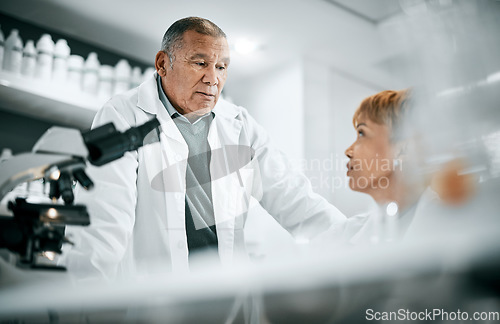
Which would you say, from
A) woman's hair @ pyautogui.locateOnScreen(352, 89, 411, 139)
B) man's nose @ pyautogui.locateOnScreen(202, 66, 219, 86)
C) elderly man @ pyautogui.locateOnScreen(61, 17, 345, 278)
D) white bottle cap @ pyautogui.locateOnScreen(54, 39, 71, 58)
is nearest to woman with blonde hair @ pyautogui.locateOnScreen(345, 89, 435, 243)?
woman's hair @ pyautogui.locateOnScreen(352, 89, 411, 139)

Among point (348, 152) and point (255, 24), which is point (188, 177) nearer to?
point (348, 152)

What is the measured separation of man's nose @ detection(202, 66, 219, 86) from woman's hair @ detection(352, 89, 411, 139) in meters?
0.31

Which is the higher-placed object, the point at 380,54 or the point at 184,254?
the point at 380,54

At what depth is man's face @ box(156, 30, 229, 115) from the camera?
3.40 ft

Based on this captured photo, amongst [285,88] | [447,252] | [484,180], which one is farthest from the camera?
[285,88]

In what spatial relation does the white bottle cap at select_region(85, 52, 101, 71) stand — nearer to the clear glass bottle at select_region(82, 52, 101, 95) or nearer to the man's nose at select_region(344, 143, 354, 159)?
the clear glass bottle at select_region(82, 52, 101, 95)

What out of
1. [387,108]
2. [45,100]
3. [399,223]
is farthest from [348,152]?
[45,100]

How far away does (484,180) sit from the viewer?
55cm

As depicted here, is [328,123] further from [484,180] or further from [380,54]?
[484,180]

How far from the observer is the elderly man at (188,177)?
1020 millimetres

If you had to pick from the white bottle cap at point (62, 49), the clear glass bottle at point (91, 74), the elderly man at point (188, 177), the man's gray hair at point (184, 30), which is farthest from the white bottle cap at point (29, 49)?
the man's gray hair at point (184, 30)

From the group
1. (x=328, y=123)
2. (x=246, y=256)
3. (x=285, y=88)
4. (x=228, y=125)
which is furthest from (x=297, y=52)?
(x=246, y=256)

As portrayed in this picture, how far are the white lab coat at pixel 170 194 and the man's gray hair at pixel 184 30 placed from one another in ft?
0.39

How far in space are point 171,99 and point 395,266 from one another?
0.81m
